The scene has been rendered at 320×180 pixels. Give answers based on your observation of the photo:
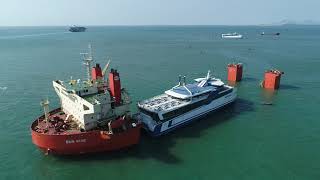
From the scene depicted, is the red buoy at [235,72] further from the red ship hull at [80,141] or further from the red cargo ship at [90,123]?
the red ship hull at [80,141]

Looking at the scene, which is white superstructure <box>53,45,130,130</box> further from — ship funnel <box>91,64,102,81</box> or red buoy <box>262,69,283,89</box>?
red buoy <box>262,69,283,89</box>

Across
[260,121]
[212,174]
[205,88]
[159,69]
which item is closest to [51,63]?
[159,69]

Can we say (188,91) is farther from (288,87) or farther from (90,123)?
(288,87)

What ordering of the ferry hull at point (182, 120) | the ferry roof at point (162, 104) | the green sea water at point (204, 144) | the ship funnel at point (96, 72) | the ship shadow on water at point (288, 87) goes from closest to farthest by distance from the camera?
the green sea water at point (204, 144)
the ship funnel at point (96, 72)
the ferry hull at point (182, 120)
the ferry roof at point (162, 104)
the ship shadow on water at point (288, 87)

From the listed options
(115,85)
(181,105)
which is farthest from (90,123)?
(181,105)

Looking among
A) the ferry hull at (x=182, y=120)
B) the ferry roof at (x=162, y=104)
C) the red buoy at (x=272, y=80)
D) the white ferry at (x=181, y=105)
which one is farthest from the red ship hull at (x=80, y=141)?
the red buoy at (x=272, y=80)

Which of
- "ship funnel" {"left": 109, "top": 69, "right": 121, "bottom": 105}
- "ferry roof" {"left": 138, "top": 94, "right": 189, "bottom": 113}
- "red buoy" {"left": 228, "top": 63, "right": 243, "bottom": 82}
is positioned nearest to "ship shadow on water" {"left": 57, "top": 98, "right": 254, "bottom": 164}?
"ferry roof" {"left": 138, "top": 94, "right": 189, "bottom": 113}
